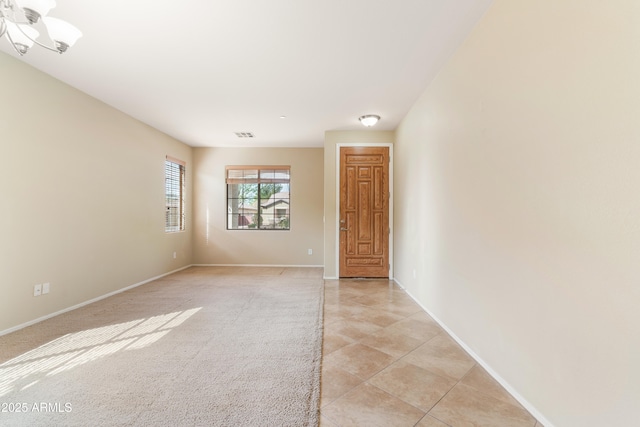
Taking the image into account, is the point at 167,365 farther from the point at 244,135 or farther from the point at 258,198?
the point at 258,198

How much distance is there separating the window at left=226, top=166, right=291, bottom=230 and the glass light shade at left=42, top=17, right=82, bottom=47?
4580 millimetres

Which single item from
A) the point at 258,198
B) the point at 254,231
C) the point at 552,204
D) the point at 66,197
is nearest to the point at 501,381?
the point at 552,204

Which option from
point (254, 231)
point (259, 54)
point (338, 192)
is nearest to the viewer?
point (259, 54)

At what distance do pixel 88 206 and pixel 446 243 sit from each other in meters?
4.22

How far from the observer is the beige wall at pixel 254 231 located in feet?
20.2

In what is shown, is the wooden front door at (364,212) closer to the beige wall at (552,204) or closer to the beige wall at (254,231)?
the beige wall at (254,231)

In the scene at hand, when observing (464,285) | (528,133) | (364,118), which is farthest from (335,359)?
(364,118)

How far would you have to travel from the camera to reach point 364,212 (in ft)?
15.9

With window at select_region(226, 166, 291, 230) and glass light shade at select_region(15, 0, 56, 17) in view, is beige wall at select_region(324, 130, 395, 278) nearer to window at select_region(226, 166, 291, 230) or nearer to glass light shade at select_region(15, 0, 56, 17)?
window at select_region(226, 166, 291, 230)

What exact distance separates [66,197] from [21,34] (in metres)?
2.14

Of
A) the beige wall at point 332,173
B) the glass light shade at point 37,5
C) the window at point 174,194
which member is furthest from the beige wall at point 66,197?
the beige wall at point 332,173

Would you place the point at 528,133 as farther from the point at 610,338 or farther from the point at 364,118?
the point at 364,118

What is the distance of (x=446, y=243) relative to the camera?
264 centimetres

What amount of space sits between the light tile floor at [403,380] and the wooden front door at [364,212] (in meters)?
1.77
